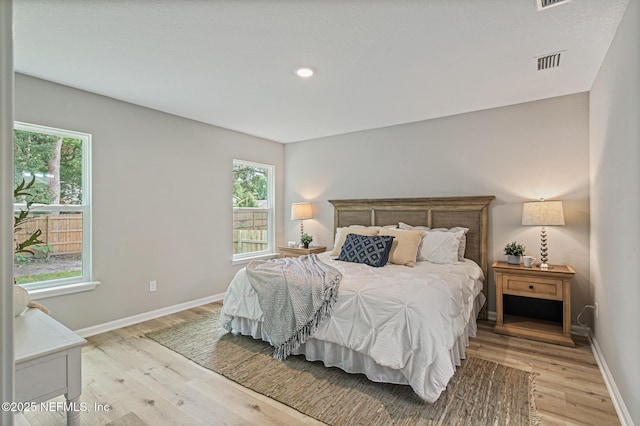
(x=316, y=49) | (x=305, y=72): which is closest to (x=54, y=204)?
(x=305, y=72)

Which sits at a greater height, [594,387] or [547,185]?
[547,185]

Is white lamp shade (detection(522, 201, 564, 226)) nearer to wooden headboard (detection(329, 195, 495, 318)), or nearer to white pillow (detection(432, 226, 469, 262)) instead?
wooden headboard (detection(329, 195, 495, 318))

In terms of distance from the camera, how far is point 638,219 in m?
1.71

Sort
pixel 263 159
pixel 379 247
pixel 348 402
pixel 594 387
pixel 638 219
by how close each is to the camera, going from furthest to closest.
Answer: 1. pixel 263 159
2. pixel 379 247
3. pixel 594 387
4. pixel 348 402
5. pixel 638 219

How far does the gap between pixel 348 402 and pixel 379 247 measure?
1631 millimetres

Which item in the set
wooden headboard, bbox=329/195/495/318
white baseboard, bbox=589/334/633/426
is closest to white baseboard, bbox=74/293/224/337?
wooden headboard, bbox=329/195/495/318

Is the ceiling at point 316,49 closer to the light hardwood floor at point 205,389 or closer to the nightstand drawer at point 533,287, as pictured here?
the nightstand drawer at point 533,287

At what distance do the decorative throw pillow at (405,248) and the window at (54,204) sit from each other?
10.5 feet

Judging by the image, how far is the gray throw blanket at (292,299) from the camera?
2551mm

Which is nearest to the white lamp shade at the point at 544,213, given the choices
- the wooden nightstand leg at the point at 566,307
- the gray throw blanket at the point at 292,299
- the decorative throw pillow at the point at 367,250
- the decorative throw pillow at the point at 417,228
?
the wooden nightstand leg at the point at 566,307

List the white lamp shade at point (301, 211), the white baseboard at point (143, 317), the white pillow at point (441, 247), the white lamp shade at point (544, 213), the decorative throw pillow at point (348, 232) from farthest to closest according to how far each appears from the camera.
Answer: the white lamp shade at point (301, 211)
the decorative throw pillow at point (348, 232)
the white pillow at point (441, 247)
the white baseboard at point (143, 317)
the white lamp shade at point (544, 213)

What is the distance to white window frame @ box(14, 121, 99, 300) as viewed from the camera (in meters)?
2.96

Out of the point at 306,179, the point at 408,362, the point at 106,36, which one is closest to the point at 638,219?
the point at 408,362

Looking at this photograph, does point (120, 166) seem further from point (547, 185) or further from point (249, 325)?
point (547, 185)
